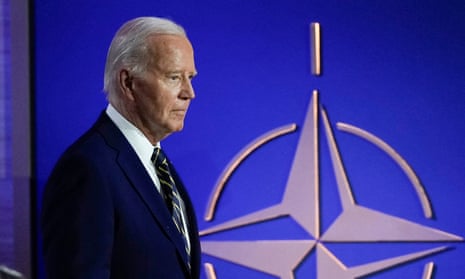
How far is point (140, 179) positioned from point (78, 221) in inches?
6.7

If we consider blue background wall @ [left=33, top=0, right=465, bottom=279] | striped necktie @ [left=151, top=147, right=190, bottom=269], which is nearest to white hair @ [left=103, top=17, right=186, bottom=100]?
striped necktie @ [left=151, top=147, right=190, bottom=269]

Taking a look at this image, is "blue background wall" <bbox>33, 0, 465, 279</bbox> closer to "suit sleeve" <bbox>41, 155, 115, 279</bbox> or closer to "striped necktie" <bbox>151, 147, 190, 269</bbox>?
"striped necktie" <bbox>151, 147, 190, 269</bbox>

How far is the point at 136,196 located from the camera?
1.49 metres


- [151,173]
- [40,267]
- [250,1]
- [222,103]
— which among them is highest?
[250,1]

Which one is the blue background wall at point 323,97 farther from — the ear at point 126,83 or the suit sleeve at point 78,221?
the suit sleeve at point 78,221

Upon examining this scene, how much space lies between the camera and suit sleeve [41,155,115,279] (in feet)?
4.50

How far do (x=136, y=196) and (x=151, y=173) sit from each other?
0.34 ft

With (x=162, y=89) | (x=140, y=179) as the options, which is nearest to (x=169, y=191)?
(x=140, y=179)

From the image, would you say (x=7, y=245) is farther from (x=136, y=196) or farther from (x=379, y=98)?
(x=379, y=98)

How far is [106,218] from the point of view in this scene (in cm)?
140

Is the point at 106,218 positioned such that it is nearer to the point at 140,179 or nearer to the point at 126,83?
the point at 140,179

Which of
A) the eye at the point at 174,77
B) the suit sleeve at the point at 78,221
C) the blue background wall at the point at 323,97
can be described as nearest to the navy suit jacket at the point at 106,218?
the suit sleeve at the point at 78,221

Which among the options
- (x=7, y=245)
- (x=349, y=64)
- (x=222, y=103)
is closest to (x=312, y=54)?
(x=349, y=64)

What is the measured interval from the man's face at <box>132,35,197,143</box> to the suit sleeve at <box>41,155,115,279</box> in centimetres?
19
